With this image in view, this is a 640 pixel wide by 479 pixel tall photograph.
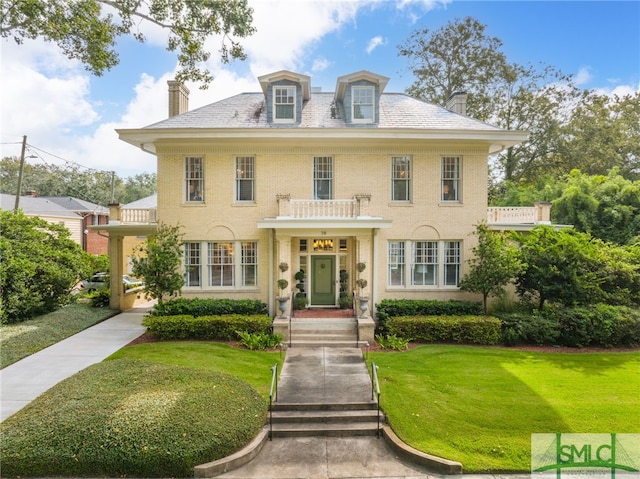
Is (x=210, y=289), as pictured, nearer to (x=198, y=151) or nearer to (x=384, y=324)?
(x=198, y=151)

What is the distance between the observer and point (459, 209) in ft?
51.9

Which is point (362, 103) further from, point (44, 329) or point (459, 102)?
point (44, 329)

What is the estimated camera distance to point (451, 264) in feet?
52.2

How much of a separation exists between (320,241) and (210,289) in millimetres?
5388

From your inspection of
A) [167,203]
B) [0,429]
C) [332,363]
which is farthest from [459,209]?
[0,429]

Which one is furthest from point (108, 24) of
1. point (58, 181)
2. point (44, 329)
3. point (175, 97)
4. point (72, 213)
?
point (58, 181)

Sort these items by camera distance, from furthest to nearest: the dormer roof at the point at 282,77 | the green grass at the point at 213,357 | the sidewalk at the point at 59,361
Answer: the dormer roof at the point at 282,77, the green grass at the point at 213,357, the sidewalk at the point at 59,361

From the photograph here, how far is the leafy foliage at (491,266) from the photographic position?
539 inches

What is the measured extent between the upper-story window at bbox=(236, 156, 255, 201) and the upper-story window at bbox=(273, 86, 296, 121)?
7.74ft

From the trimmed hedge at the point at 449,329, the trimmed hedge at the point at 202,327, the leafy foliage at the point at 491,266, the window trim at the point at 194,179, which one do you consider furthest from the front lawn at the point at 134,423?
the leafy foliage at the point at 491,266

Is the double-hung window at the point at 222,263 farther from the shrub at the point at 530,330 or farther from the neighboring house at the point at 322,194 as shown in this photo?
the shrub at the point at 530,330

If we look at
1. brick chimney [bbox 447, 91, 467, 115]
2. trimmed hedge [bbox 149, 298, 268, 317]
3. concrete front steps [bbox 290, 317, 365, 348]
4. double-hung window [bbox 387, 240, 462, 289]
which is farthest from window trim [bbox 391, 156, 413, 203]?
trimmed hedge [bbox 149, 298, 268, 317]

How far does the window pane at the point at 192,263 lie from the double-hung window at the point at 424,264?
28.4 feet

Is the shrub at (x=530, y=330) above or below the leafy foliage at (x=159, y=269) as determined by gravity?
below
